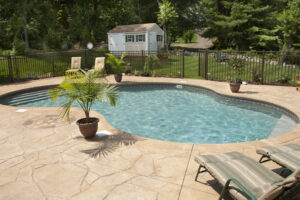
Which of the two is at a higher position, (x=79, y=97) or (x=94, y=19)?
(x=94, y=19)

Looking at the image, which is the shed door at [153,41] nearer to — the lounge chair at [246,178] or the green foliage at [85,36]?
the green foliage at [85,36]

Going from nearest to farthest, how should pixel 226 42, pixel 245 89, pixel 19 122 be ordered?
pixel 19 122 < pixel 245 89 < pixel 226 42

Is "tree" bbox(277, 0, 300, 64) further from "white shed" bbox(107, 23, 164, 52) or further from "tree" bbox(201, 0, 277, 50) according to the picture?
"white shed" bbox(107, 23, 164, 52)

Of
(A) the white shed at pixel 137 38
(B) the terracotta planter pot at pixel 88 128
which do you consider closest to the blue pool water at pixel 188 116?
(B) the terracotta planter pot at pixel 88 128

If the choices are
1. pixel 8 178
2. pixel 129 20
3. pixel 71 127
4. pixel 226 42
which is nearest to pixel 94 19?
pixel 129 20

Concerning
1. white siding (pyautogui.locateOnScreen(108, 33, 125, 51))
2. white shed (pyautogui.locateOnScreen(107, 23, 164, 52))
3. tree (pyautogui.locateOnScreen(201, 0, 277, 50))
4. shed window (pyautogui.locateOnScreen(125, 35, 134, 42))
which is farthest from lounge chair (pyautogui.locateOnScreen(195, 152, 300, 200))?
white siding (pyautogui.locateOnScreen(108, 33, 125, 51))

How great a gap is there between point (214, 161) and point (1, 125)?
6010 millimetres

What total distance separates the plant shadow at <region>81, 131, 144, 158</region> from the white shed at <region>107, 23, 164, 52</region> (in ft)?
69.4

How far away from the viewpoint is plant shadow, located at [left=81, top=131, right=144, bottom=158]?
4.86 metres

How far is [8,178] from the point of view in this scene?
157 inches

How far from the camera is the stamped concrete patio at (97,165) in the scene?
359cm

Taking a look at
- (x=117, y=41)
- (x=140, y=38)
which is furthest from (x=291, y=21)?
(x=117, y=41)

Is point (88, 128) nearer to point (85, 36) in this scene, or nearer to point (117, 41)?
point (117, 41)

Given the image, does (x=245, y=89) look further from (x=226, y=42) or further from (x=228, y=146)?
(x=226, y=42)
